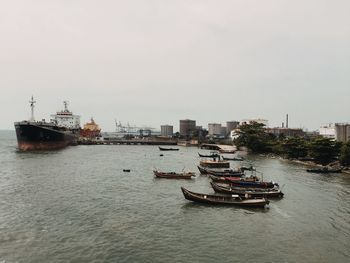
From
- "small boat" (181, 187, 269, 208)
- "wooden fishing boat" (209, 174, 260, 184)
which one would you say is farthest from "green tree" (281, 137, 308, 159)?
"small boat" (181, 187, 269, 208)

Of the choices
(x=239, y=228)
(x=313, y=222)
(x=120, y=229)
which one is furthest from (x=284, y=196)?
(x=120, y=229)

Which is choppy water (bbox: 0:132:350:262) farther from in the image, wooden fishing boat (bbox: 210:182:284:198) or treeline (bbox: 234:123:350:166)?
treeline (bbox: 234:123:350:166)

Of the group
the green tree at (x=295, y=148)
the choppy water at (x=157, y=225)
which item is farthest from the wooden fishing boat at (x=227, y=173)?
the green tree at (x=295, y=148)

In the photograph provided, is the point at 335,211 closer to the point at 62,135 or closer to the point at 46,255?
the point at 46,255

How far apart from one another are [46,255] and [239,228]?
1975cm

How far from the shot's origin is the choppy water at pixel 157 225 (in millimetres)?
30516

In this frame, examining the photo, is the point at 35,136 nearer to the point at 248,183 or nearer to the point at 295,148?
the point at 295,148

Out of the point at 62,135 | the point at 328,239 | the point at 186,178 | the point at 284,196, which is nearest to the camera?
the point at 328,239

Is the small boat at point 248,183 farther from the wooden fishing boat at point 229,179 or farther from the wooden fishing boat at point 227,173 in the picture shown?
the wooden fishing boat at point 227,173

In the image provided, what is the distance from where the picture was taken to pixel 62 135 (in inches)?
6029

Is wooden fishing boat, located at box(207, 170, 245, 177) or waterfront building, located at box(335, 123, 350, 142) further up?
waterfront building, located at box(335, 123, 350, 142)

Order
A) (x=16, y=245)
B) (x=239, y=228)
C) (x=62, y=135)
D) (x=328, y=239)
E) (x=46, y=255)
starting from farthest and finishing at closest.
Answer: (x=62, y=135) < (x=239, y=228) < (x=328, y=239) < (x=16, y=245) < (x=46, y=255)

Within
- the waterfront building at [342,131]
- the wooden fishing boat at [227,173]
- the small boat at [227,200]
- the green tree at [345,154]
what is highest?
the waterfront building at [342,131]

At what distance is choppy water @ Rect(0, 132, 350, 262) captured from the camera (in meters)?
30.5
